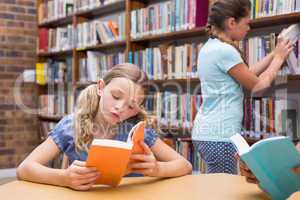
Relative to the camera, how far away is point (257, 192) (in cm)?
116

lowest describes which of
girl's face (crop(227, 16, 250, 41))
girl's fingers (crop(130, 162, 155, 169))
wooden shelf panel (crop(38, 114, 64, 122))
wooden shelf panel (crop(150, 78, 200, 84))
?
wooden shelf panel (crop(38, 114, 64, 122))

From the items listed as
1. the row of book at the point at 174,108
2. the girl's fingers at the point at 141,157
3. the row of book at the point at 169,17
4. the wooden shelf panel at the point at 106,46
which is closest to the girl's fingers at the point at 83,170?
the girl's fingers at the point at 141,157

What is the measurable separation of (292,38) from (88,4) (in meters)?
2.35

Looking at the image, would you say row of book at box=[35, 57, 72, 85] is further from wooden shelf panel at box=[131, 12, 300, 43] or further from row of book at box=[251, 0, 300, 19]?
row of book at box=[251, 0, 300, 19]

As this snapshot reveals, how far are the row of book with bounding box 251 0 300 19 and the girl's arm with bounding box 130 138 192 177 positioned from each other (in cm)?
126

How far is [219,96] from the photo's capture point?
6.63 feet

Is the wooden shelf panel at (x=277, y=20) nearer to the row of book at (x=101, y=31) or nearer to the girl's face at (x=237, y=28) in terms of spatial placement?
the girl's face at (x=237, y=28)

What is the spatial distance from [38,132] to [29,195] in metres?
3.81

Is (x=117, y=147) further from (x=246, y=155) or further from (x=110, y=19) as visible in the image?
(x=110, y=19)

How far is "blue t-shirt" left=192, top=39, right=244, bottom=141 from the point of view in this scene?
1964 millimetres

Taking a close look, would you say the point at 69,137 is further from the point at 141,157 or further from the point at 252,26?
the point at 252,26

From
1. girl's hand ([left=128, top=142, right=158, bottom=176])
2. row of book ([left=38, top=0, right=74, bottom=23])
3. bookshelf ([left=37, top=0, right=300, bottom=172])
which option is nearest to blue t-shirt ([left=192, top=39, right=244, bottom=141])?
bookshelf ([left=37, top=0, right=300, bottom=172])

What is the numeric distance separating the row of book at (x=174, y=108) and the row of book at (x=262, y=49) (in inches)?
20.3

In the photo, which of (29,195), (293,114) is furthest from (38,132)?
(29,195)
